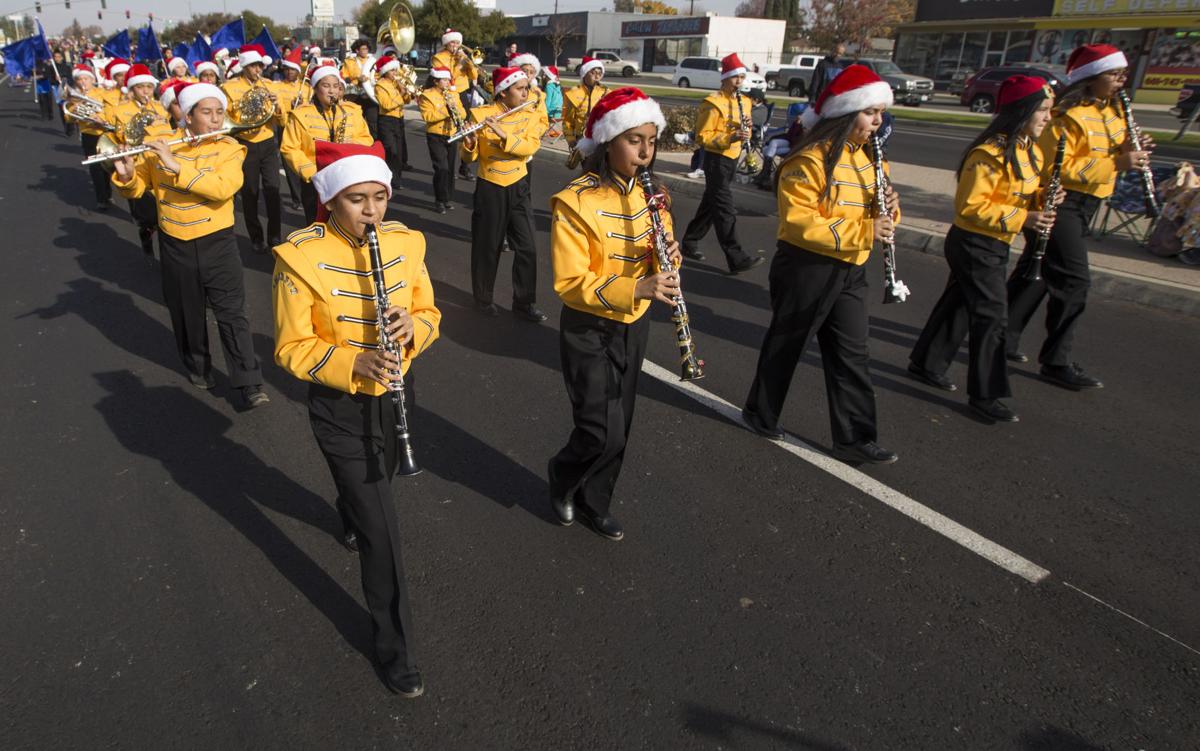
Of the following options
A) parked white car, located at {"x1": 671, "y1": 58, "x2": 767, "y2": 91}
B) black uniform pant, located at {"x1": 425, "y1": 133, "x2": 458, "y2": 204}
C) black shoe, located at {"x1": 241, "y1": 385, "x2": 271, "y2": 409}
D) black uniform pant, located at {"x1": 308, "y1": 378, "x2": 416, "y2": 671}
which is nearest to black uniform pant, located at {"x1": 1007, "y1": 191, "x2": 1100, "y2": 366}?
black uniform pant, located at {"x1": 308, "y1": 378, "x2": 416, "y2": 671}

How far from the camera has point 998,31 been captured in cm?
3856

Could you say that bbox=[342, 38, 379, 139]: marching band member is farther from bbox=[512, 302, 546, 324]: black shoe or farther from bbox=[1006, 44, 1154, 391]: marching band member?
bbox=[1006, 44, 1154, 391]: marching band member

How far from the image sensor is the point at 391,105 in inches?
471

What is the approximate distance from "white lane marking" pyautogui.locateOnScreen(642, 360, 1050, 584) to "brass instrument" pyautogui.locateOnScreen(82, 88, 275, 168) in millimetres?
3660

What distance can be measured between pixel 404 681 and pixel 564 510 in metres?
1.24

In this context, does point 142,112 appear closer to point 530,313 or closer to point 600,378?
point 530,313

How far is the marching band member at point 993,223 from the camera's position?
4.45m

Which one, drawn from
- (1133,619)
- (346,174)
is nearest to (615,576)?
(346,174)

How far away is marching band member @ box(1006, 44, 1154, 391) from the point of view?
5.01m

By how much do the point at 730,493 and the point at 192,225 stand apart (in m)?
3.78

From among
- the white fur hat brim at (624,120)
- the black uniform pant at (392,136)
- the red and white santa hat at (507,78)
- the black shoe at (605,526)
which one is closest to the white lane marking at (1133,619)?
the black shoe at (605,526)

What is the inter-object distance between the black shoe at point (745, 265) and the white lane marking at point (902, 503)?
299cm

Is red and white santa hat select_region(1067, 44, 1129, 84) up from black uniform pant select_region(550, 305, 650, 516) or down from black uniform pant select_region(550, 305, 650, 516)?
up

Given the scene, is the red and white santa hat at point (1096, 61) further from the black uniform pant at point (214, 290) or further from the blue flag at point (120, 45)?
the blue flag at point (120, 45)
